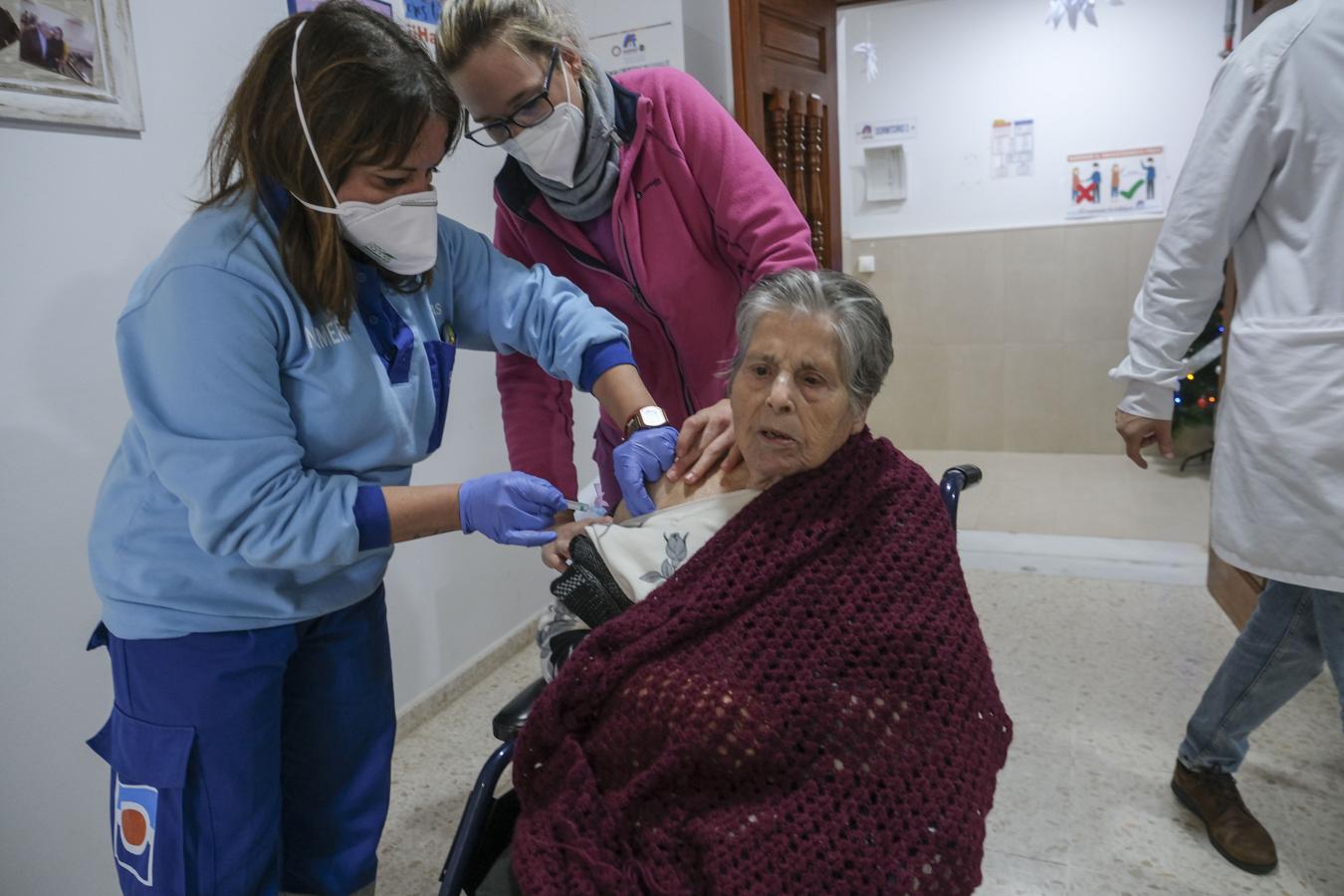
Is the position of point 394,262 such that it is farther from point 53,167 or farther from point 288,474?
point 53,167

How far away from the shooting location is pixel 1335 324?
1368 millimetres

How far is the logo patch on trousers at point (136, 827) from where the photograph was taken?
3.45 ft

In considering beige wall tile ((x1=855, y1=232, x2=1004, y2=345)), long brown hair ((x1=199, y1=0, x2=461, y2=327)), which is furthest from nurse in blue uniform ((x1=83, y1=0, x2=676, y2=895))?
beige wall tile ((x1=855, y1=232, x2=1004, y2=345))

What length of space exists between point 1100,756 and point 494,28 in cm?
206

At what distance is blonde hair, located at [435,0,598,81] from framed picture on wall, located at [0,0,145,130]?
650 millimetres

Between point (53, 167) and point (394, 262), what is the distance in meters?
0.72

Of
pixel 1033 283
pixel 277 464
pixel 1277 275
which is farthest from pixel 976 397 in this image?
pixel 277 464

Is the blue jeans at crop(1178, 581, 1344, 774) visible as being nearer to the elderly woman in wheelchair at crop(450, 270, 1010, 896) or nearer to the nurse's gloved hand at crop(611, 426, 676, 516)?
the elderly woman in wheelchair at crop(450, 270, 1010, 896)

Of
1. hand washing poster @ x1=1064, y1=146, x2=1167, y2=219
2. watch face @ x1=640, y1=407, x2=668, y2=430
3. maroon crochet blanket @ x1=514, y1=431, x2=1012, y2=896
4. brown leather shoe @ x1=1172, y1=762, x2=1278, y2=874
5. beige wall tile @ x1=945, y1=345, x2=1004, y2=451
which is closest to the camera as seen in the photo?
maroon crochet blanket @ x1=514, y1=431, x2=1012, y2=896

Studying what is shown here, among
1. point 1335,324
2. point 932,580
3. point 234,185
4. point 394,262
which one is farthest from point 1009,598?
point 234,185

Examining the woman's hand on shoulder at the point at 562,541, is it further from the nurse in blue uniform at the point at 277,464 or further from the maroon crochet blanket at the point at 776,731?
the maroon crochet blanket at the point at 776,731

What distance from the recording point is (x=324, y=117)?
0.98 m

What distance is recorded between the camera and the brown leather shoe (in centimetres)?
169

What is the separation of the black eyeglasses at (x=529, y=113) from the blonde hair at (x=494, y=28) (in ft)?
0.10
